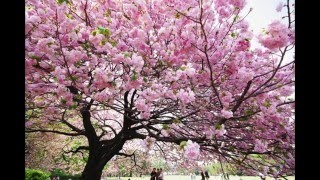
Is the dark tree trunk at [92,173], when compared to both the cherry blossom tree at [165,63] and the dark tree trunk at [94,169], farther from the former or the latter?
the cherry blossom tree at [165,63]

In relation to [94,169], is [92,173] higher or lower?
lower

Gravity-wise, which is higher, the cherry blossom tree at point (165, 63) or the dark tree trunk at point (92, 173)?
the cherry blossom tree at point (165, 63)

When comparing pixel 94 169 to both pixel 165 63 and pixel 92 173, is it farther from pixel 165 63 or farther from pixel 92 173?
pixel 165 63

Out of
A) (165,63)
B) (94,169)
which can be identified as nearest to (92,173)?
(94,169)

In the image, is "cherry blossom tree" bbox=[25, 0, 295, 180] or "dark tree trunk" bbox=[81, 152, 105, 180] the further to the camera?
"dark tree trunk" bbox=[81, 152, 105, 180]

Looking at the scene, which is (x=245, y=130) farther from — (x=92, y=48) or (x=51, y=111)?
(x=51, y=111)

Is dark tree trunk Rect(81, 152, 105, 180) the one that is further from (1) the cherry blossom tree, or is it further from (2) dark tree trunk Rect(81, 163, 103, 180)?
(1) the cherry blossom tree

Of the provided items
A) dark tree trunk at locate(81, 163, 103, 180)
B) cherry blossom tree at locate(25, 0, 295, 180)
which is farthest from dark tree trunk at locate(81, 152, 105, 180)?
cherry blossom tree at locate(25, 0, 295, 180)

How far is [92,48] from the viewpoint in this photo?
525 centimetres

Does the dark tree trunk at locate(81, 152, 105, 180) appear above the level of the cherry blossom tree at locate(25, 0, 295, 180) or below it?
below

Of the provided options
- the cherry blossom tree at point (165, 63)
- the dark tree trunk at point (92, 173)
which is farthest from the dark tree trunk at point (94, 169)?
the cherry blossom tree at point (165, 63)

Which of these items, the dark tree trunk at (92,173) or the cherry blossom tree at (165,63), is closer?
the cherry blossom tree at (165,63)

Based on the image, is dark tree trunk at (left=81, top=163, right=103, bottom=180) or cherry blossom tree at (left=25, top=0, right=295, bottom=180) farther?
dark tree trunk at (left=81, top=163, right=103, bottom=180)
